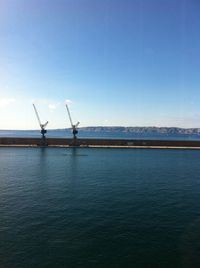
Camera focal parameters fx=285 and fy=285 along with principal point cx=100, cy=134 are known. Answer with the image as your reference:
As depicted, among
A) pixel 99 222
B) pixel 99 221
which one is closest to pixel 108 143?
pixel 99 221

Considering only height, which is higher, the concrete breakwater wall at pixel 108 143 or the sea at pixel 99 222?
the concrete breakwater wall at pixel 108 143

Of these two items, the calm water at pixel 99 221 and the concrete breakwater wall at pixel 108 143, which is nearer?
the calm water at pixel 99 221

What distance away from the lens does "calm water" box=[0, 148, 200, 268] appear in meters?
23.4

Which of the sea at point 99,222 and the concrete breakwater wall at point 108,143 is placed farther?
the concrete breakwater wall at point 108,143

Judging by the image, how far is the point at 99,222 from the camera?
31.5 metres

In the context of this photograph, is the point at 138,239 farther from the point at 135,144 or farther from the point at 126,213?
the point at 135,144

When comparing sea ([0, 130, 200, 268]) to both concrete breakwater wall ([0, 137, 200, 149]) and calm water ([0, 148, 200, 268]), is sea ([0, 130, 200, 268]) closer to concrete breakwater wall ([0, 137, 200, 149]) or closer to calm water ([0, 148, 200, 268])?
calm water ([0, 148, 200, 268])

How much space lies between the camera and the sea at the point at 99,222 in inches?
917

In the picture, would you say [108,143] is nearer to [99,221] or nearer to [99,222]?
[99,221]

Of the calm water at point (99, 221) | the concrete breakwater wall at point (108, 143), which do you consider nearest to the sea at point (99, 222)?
the calm water at point (99, 221)

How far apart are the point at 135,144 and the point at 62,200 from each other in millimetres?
96290

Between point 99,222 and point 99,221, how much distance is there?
1.13 feet

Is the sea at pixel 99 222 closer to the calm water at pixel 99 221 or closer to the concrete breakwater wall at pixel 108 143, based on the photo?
the calm water at pixel 99 221

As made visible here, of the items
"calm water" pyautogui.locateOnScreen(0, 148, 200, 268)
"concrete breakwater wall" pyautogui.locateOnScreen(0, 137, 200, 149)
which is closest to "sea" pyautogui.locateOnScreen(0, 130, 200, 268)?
"calm water" pyautogui.locateOnScreen(0, 148, 200, 268)
